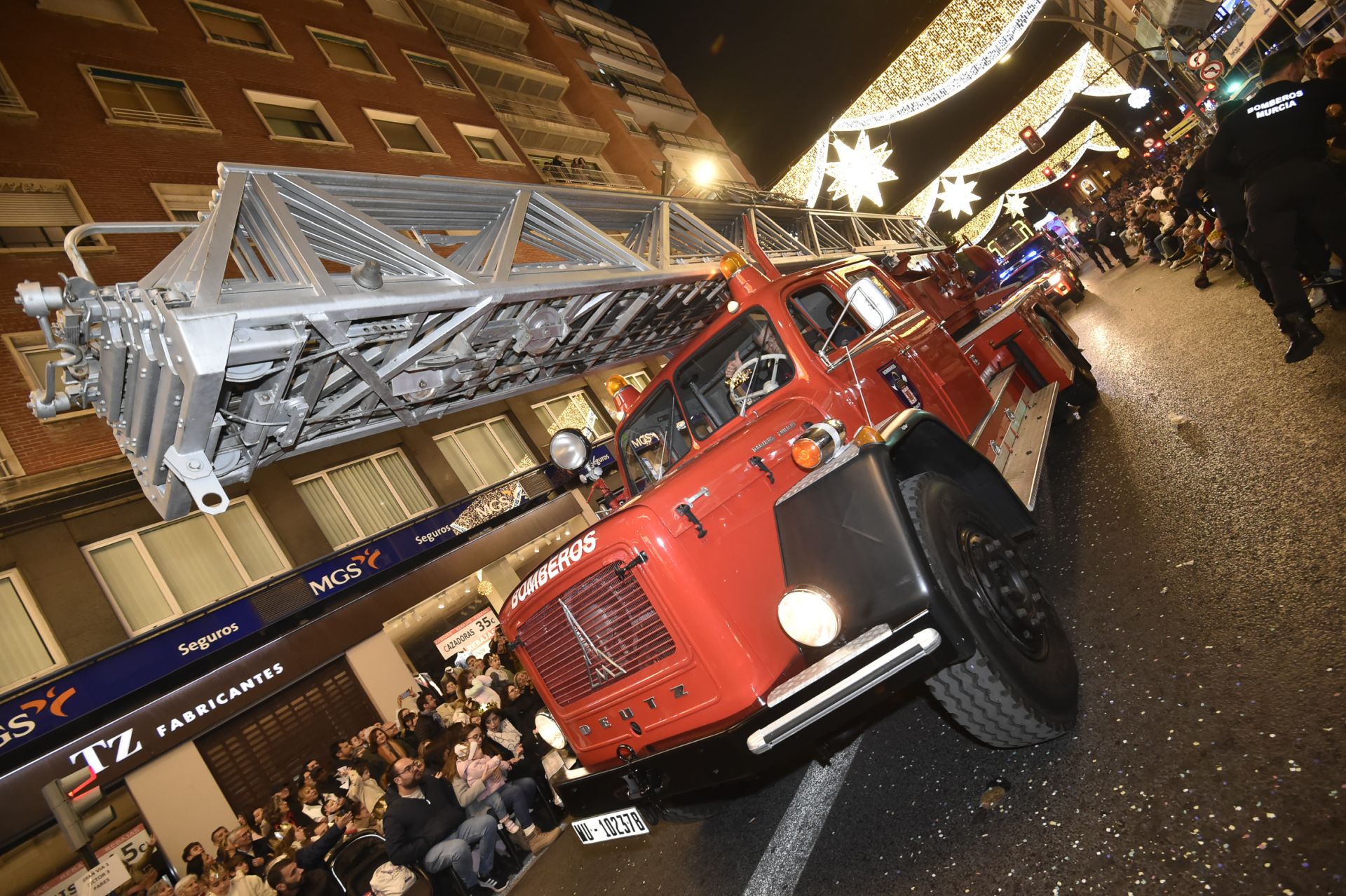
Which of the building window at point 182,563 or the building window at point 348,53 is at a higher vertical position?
the building window at point 348,53

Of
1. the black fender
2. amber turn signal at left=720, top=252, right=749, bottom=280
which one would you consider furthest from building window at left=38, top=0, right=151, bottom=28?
the black fender

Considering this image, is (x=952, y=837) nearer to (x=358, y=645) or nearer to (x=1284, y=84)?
(x=1284, y=84)

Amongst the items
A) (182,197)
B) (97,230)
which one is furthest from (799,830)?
(182,197)

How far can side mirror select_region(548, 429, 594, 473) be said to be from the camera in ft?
14.3

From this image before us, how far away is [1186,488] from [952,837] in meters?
2.95

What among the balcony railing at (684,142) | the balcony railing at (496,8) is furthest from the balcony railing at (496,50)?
the balcony railing at (684,142)

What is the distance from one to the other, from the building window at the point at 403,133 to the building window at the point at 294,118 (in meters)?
1.23

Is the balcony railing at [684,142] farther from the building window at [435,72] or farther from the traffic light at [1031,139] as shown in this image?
the traffic light at [1031,139]

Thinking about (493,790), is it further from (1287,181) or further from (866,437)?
(1287,181)

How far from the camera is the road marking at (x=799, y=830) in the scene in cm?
319

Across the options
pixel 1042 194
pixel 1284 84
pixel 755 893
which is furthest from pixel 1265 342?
pixel 1042 194

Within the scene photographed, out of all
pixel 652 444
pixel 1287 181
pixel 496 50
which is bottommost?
pixel 1287 181

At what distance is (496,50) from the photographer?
71.1 ft

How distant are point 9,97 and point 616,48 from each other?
22.3m
